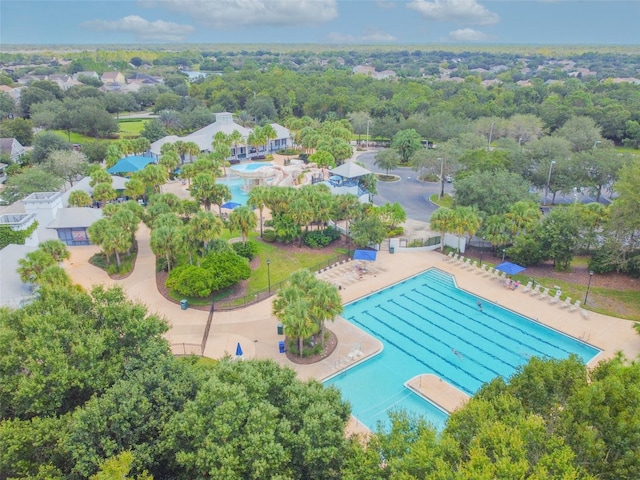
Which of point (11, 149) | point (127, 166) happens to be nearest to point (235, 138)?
point (127, 166)

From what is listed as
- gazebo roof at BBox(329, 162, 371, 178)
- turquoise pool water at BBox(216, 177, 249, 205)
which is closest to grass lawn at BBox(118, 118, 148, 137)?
turquoise pool water at BBox(216, 177, 249, 205)

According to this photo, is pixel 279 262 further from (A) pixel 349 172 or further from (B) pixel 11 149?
(B) pixel 11 149

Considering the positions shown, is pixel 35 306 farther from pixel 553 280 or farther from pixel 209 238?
pixel 553 280

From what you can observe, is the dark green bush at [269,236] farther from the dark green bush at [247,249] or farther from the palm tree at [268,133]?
the palm tree at [268,133]

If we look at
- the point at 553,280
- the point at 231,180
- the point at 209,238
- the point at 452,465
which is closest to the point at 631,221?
the point at 553,280

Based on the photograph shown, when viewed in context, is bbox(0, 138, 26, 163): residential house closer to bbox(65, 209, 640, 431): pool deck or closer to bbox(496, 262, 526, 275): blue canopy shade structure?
bbox(65, 209, 640, 431): pool deck
